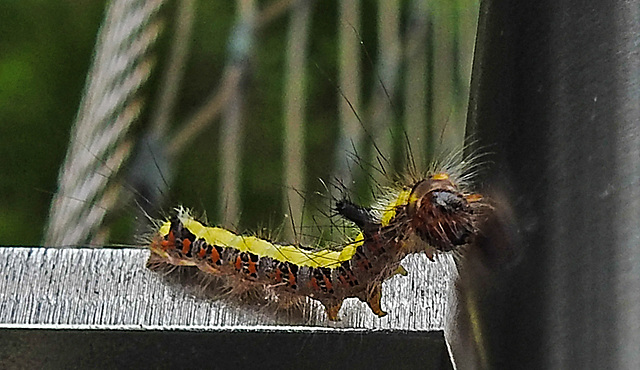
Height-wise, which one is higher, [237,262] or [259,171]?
[259,171]

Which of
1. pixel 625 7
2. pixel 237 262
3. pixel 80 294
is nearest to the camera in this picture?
pixel 625 7

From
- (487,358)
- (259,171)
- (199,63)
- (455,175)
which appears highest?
(199,63)

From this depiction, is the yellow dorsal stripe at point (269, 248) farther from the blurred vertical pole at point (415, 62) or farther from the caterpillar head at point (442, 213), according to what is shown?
the blurred vertical pole at point (415, 62)

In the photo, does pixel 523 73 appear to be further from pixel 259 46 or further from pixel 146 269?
pixel 259 46

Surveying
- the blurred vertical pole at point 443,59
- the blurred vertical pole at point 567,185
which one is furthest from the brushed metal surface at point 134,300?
the blurred vertical pole at point 443,59

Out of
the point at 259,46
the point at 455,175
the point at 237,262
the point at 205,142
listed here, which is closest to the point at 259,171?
the point at 205,142

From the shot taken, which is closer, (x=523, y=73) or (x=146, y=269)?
(x=523, y=73)

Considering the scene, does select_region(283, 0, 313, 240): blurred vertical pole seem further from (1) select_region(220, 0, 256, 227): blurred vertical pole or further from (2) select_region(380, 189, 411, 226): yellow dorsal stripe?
(2) select_region(380, 189, 411, 226): yellow dorsal stripe

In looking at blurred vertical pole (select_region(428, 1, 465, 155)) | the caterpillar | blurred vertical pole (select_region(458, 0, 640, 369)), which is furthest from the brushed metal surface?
blurred vertical pole (select_region(428, 1, 465, 155))
